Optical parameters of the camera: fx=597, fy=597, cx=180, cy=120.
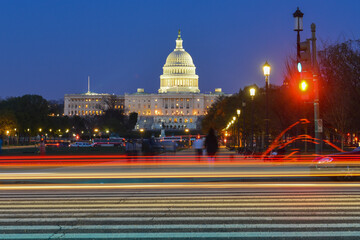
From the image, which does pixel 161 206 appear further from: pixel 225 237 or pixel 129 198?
pixel 225 237

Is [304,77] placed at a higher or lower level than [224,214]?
higher

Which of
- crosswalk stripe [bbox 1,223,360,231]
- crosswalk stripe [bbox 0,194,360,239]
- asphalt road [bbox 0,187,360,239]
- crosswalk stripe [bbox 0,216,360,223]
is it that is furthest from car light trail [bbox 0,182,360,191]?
crosswalk stripe [bbox 1,223,360,231]

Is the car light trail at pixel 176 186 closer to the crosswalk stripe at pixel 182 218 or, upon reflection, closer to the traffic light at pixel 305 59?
the traffic light at pixel 305 59

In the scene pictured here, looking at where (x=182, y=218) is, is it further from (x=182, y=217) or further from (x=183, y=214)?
(x=183, y=214)

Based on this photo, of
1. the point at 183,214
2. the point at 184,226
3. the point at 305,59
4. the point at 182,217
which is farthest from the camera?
the point at 305,59

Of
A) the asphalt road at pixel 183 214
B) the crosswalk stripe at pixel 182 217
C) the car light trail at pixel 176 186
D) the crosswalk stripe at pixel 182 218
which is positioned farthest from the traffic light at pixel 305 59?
Answer: the crosswalk stripe at pixel 182 218

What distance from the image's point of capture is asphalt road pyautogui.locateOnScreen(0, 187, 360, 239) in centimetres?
1008

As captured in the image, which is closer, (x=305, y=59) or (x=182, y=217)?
(x=182, y=217)

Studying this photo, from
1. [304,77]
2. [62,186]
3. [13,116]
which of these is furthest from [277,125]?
[13,116]

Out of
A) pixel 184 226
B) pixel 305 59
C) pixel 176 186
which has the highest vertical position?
pixel 305 59

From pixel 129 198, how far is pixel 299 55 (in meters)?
10.8

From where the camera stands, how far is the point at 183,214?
12.2 m

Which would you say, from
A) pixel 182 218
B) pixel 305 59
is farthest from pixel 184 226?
pixel 305 59

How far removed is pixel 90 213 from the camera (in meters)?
12.5
